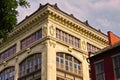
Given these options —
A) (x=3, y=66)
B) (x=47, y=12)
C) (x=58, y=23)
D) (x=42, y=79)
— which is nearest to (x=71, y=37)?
(x=58, y=23)

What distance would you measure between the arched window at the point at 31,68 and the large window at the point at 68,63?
3083 mm

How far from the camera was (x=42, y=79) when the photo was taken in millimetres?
41781

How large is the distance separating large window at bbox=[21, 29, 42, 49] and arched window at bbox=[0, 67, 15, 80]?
190 inches

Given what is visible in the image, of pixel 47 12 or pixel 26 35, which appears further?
pixel 26 35

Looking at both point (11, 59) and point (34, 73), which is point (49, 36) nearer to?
point (34, 73)

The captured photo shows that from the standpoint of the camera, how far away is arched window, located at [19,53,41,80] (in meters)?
43.7

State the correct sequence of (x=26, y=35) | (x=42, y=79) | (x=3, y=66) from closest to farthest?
(x=42, y=79) → (x=26, y=35) → (x=3, y=66)

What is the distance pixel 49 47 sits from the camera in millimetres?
43281

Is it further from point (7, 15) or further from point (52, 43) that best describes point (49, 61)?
point (7, 15)

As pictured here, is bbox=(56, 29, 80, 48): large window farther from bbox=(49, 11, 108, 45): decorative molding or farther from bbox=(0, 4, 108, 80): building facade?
bbox=(49, 11, 108, 45): decorative molding

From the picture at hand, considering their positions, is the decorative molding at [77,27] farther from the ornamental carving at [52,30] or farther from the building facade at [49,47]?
the ornamental carving at [52,30]

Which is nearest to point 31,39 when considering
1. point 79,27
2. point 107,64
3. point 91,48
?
point 79,27

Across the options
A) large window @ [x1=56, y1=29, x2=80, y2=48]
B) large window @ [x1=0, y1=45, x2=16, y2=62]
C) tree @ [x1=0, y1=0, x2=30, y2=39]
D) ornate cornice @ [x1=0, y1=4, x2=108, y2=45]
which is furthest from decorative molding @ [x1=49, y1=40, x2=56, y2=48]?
tree @ [x1=0, y1=0, x2=30, y2=39]

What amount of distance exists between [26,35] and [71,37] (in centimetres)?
762
